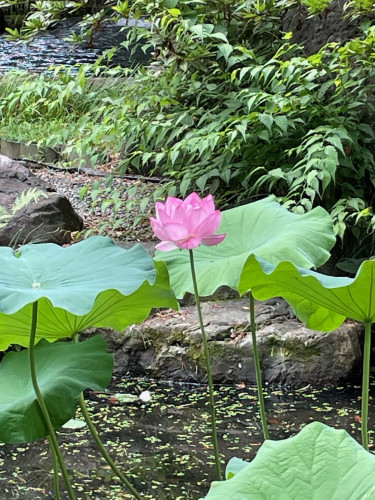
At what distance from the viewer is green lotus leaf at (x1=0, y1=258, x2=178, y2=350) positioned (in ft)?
3.70

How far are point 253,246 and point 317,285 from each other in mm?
294

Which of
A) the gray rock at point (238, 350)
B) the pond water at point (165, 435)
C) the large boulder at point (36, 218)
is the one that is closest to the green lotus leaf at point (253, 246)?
the pond water at point (165, 435)

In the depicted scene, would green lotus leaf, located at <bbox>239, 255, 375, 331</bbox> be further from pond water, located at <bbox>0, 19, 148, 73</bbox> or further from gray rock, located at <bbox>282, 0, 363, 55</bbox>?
pond water, located at <bbox>0, 19, 148, 73</bbox>

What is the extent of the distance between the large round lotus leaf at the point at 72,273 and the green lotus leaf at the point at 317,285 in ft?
0.47

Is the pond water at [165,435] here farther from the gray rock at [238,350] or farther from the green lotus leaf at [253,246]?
the green lotus leaf at [253,246]

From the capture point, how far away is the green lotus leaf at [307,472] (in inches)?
29.2

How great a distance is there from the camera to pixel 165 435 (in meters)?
3.13

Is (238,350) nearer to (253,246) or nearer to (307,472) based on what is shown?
(253,246)

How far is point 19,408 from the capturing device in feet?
3.67

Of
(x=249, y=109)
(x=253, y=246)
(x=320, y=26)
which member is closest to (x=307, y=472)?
(x=253, y=246)

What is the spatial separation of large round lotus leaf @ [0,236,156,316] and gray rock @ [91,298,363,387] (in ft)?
8.18

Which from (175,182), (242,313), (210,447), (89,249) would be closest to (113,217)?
(175,182)

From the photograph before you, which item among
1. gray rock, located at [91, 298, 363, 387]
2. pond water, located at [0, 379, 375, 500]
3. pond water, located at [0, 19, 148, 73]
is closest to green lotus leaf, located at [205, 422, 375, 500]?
pond water, located at [0, 379, 375, 500]

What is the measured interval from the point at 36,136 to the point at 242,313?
329 centimetres
